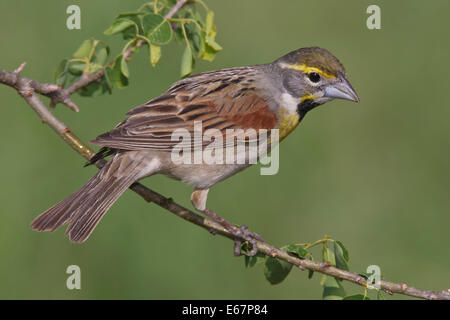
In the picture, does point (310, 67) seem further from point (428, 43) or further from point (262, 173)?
point (428, 43)

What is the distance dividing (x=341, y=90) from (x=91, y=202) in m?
1.85

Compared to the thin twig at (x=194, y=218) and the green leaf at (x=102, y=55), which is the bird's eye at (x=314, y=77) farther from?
the green leaf at (x=102, y=55)

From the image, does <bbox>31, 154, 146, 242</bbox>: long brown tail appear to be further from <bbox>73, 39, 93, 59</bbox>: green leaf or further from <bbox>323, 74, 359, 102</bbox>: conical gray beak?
<bbox>323, 74, 359, 102</bbox>: conical gray beak

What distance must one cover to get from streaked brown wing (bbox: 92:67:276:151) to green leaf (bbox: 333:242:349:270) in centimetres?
116

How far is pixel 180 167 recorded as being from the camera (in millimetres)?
4910

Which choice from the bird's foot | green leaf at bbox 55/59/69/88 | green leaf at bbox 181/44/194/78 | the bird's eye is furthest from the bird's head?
green leaf at bbox 55/59/69/88

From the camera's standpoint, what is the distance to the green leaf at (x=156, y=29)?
171 inches

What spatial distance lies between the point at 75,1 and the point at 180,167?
3.42 metres

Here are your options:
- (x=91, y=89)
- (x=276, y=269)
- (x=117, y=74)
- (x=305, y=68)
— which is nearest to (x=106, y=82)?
(x=117, y=74)

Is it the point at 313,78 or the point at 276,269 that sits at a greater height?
the point at 313,78

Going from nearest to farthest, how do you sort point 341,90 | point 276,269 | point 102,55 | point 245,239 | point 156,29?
1. point 276,269
2. point 156,29
3. point 245,239
4. point 102,55
5. point 341,90

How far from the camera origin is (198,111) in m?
5.02

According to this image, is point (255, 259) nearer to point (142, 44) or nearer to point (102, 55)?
point (142, 44)

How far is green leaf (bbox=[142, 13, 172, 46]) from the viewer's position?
4.35 m
